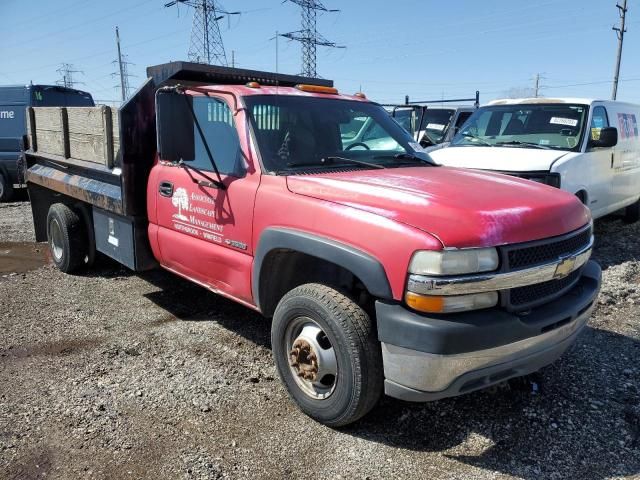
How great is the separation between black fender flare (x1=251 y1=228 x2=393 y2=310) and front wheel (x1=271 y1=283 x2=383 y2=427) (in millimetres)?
223

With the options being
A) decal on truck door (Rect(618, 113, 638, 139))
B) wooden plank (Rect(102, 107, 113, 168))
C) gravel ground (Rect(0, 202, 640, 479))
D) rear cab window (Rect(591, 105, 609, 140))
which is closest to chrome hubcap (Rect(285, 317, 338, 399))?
gravel ground (Rect(0, 202, 640, 479))

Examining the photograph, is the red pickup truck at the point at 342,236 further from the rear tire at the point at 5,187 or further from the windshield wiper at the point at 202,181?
the rear tire at the point at 5,187

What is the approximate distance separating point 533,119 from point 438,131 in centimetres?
540

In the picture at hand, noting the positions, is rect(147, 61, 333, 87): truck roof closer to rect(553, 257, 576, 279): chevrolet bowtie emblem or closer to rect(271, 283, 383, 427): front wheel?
rect(271, 283, 383, 427): front wheel

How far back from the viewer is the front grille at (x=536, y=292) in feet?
9.22

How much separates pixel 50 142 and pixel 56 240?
1.13m

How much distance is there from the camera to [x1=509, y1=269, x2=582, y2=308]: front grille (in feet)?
9.22

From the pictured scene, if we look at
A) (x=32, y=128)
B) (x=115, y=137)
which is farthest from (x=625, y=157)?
(x=32, y=128)

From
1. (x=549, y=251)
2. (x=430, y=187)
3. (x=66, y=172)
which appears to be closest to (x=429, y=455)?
(x=549, y=251)

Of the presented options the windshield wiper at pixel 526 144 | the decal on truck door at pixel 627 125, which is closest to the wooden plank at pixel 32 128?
the windshield wiper at pixel 526 144

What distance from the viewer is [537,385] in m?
3.66

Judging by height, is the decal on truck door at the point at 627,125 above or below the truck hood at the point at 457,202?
above

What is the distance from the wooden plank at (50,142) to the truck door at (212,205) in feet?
6.90

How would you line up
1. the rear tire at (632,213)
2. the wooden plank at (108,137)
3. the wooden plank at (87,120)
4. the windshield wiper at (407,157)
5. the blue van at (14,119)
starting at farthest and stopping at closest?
the blue van at (14,119) → the rear tire at (632,213) → the wooden plank at (87,120) → the wooden plank at (108,137) → the windshield wiper at (407,157)
